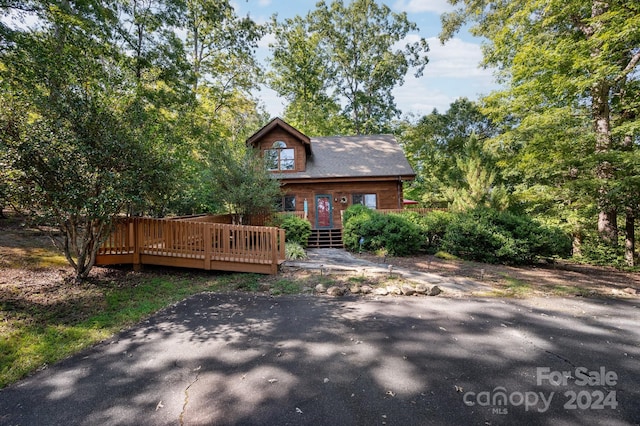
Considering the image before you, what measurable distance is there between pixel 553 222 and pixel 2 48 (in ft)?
52.5

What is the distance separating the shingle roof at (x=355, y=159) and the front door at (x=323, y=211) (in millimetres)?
1306

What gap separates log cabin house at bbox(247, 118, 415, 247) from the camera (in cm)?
1515

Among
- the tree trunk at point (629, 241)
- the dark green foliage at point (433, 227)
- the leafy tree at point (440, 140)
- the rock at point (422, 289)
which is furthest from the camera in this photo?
the leafy tree at point (440, 140)

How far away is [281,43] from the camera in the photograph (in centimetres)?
2412

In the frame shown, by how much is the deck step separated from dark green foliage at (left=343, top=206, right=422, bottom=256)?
1734 mm

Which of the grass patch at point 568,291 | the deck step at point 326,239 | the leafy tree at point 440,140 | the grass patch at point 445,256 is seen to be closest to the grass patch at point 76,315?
the deck step at point 326,239

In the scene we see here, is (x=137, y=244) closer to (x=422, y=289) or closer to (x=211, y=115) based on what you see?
(x=422, y=289)

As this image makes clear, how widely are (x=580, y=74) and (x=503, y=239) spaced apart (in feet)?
18.3

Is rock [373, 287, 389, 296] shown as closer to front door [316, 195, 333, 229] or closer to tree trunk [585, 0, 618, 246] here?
tree trunk [585, 0, 618, 246]

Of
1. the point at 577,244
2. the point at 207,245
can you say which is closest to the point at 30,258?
the point at 207,245

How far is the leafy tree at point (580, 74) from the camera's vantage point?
749cm

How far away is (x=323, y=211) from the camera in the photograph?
1547 cm

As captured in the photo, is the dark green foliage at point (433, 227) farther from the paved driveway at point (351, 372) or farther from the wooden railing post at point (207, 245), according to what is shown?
the wooden railing post at point (207, 245)

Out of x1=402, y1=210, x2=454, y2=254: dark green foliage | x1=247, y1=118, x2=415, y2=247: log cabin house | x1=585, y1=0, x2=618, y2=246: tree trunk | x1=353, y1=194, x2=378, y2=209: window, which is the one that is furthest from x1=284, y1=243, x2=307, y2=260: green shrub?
x1=585, y1=0, x2=618, y2=246: tree trunk
